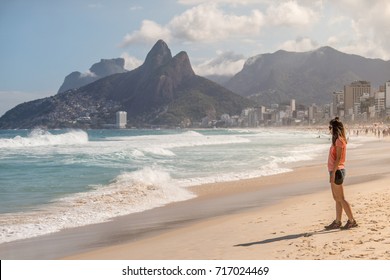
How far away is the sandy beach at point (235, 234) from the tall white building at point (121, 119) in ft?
90.5

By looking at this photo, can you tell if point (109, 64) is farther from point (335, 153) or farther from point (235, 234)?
point (335, 153)

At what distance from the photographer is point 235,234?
480 centimetres

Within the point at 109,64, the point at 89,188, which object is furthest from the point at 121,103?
the point at 89,188

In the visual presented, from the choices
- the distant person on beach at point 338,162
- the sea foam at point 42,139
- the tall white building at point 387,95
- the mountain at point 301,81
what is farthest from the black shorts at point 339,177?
the tall white building at point 387,95

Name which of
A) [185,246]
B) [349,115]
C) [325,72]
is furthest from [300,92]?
[185,246]

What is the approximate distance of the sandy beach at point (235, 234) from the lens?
13.0ft

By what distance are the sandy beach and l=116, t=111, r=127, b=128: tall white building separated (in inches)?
1086

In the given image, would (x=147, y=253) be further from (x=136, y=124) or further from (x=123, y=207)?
(x=136, y=124)

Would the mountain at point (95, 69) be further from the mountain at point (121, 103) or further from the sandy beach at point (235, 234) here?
the mountain at point (121, 103)

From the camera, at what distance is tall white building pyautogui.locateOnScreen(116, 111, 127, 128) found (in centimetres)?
3493

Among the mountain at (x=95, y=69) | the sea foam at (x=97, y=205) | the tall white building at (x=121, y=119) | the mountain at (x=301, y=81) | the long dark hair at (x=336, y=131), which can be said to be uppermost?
the mountain at (x=301, y=81)

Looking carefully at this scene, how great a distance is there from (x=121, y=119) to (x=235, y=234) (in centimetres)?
3259

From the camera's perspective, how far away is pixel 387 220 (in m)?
4.71

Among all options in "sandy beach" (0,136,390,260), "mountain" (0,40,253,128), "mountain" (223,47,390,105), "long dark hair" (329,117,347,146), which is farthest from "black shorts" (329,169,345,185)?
"mountain" (223,47,390,105)
